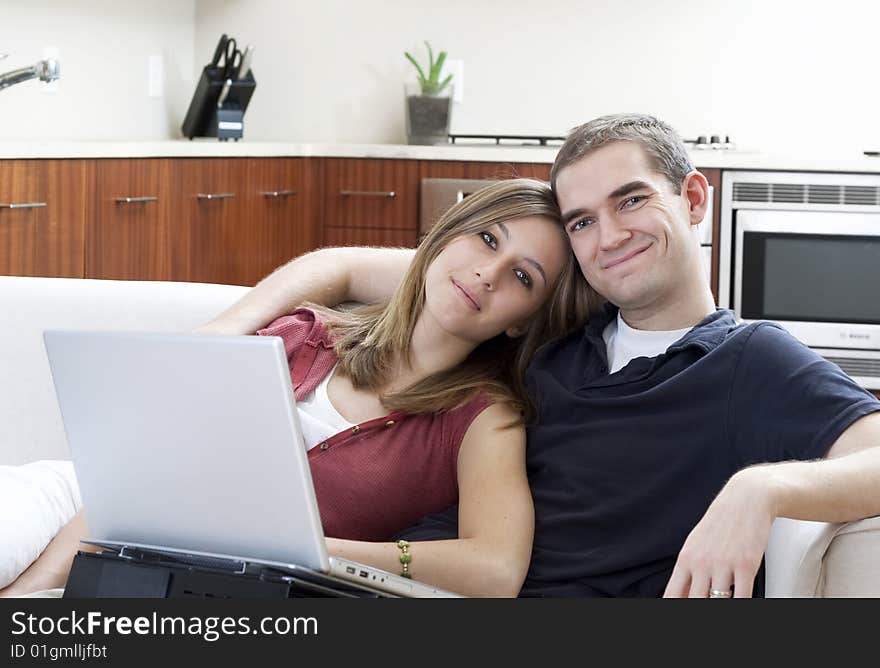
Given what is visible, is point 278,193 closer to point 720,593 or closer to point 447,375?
point 447,375

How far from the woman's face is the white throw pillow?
0.56m

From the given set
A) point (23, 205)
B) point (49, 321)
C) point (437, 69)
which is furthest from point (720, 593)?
point (437, 69)

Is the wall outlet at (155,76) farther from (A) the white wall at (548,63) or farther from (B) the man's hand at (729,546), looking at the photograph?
(B) the man's hand at (729,546)

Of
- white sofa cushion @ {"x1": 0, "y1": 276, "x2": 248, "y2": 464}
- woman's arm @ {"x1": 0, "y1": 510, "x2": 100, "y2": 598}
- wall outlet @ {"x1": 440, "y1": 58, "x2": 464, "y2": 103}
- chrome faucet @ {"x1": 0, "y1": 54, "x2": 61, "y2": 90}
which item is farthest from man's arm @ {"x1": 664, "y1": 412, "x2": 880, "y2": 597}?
wall outlet @ {"x1": 440, "y1": 58, "x2": 464, "y2": 103}

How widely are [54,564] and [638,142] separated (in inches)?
36.6

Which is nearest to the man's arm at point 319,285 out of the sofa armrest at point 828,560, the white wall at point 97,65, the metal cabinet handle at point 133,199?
the sofa armrest at point 828,560

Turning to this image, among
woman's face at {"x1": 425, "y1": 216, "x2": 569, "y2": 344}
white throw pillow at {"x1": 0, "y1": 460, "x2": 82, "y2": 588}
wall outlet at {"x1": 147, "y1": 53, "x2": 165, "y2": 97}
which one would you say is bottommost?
white throw pillow at {"x1": 0, "y1": 460, "x2": 82, "y2": 588}

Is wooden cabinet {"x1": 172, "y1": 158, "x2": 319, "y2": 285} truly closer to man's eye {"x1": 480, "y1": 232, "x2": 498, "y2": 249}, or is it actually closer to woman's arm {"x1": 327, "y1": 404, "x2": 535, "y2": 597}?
man's eye {"x1": 480, "y1": 232, "x2": 498, "y2": 249}

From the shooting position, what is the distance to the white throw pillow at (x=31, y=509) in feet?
4.88

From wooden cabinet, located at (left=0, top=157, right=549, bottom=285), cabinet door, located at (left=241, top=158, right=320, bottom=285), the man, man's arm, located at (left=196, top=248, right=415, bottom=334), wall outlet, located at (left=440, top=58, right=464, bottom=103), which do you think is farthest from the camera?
wall outlet, located at (left=440, top=58, right=464, bottom=103)

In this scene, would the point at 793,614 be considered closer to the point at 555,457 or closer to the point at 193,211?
the point at 555,457

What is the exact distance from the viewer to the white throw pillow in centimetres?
149

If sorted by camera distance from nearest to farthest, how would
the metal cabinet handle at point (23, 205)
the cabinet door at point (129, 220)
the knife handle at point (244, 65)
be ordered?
the metal cabinet handle at point (23, 205) → the cabinet door at point (129, 220) → the knife handle at point (244, 65)

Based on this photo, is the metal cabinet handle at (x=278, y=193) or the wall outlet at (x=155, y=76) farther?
the wall outlet at (x=155, y=76)
